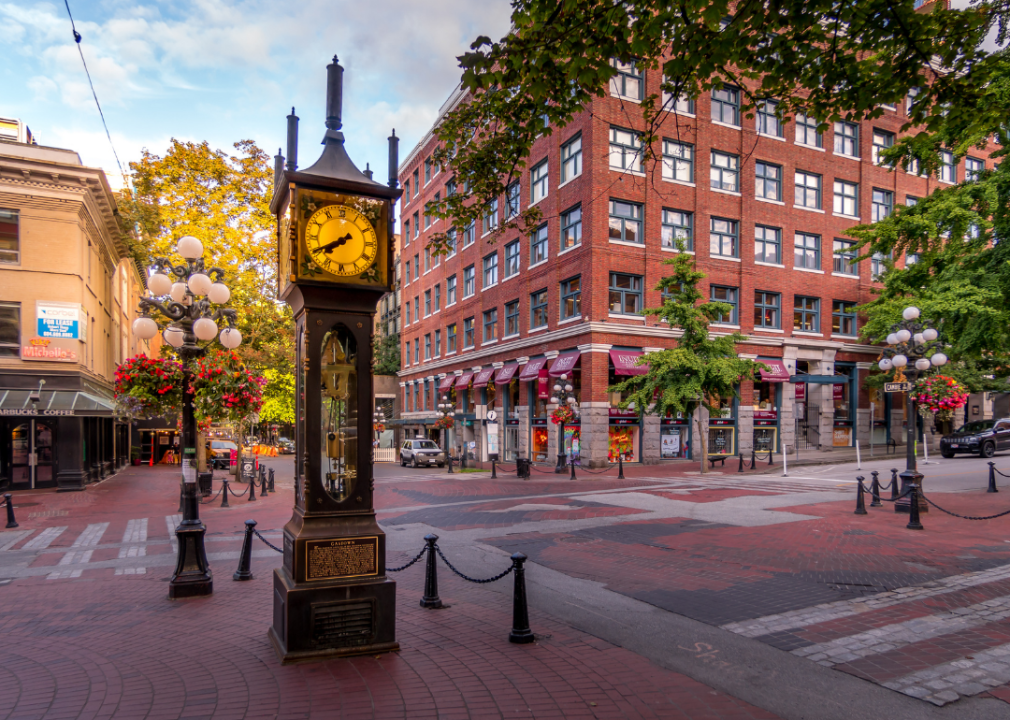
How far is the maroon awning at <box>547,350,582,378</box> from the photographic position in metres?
28.7

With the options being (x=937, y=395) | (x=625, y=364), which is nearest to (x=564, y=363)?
(x=625, y=364)

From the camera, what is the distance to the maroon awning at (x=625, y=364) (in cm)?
2834

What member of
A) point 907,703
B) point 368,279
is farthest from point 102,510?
point 907,703

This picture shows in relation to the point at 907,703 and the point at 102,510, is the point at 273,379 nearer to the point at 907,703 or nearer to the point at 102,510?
the point at 102,510

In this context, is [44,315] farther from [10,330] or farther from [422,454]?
[422,454]

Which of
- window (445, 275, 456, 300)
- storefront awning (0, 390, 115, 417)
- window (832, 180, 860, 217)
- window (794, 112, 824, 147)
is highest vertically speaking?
window (794, 112, 824, 147)

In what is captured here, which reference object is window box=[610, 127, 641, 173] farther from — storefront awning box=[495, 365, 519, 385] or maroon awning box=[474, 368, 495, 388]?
maroon awning box=[474, 368, 495, 388]

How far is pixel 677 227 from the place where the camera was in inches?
1213

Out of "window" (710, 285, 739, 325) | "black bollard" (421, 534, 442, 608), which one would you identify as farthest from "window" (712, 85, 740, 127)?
"black bollard" (421, 534, 442, 608)

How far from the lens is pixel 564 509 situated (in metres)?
15.7

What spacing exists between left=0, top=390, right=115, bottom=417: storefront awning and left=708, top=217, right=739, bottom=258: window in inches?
1043

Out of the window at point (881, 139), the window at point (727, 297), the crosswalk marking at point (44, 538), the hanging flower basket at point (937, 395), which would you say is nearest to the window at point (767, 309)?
the window at point (727, 297)

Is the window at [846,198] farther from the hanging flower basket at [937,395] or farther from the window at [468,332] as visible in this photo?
the window at [468,332]

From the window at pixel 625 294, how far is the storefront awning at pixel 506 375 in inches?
281
